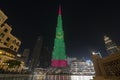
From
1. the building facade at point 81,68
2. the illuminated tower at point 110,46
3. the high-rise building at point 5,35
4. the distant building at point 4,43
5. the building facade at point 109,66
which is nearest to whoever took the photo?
the building facade at point 109,66

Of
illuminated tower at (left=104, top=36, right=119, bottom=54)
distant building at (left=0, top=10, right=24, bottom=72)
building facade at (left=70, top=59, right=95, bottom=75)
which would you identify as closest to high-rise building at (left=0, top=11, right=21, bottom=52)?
distant building at (left=0, top=10, right=24, bottom=72)

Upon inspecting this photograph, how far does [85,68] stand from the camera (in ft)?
587

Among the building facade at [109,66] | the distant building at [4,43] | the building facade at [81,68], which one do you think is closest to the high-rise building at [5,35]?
the distant building at [4,43]

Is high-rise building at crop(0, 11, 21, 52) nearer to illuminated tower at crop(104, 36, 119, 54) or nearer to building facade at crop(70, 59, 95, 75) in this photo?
illuminated tower at crop(104, 36, 119, 54)

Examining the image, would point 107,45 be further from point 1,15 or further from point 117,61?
point 117,61

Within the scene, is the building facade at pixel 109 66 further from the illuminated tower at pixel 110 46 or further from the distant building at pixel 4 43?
the illuminated tower at pixel 110 46

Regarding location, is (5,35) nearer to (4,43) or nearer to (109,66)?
(4,43)

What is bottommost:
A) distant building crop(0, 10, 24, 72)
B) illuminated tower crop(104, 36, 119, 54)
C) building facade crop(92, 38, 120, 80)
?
building facade crop(92, 38, 120, 80)

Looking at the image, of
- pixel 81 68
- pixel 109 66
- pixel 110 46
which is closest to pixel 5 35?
pixel 109 66

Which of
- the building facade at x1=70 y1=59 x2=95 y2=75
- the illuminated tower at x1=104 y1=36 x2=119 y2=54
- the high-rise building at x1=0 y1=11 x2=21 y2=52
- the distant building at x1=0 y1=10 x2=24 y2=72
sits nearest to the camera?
the distant building at x1=0 y1=10 x2=24 y2=72

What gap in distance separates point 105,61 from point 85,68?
572 feet

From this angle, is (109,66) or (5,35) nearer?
(109,66)

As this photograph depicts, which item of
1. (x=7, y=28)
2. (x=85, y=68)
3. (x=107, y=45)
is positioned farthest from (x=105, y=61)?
(x=85, y=68)

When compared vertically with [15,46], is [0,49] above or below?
below
